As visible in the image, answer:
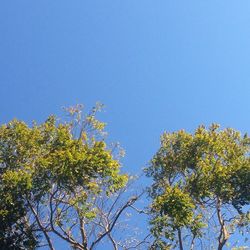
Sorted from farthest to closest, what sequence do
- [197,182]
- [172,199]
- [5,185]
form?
[197,182]
[5,185]
[172,199]

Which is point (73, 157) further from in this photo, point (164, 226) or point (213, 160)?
point (213, 160)

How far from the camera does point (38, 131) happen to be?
21531mm

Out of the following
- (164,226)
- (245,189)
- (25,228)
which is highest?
(25,228)

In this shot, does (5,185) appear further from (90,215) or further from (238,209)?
(238,209)

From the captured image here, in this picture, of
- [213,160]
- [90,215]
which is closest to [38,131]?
[90,215]

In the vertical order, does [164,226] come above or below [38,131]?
below

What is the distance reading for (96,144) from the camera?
19.6 meters

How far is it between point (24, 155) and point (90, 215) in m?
4.42

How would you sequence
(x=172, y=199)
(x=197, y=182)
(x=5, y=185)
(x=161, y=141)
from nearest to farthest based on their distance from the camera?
(x=172, y=199) < (x=5, y=185) < (x=197, y=182) < (x=161, y=141)

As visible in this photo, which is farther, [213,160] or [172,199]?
[213,160]

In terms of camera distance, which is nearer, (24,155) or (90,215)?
→ (90,215)

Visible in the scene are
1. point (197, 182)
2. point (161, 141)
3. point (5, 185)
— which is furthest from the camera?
point (161, 141)

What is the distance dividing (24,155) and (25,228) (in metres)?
3.33

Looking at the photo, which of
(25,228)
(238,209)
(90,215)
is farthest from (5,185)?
(238,209)
